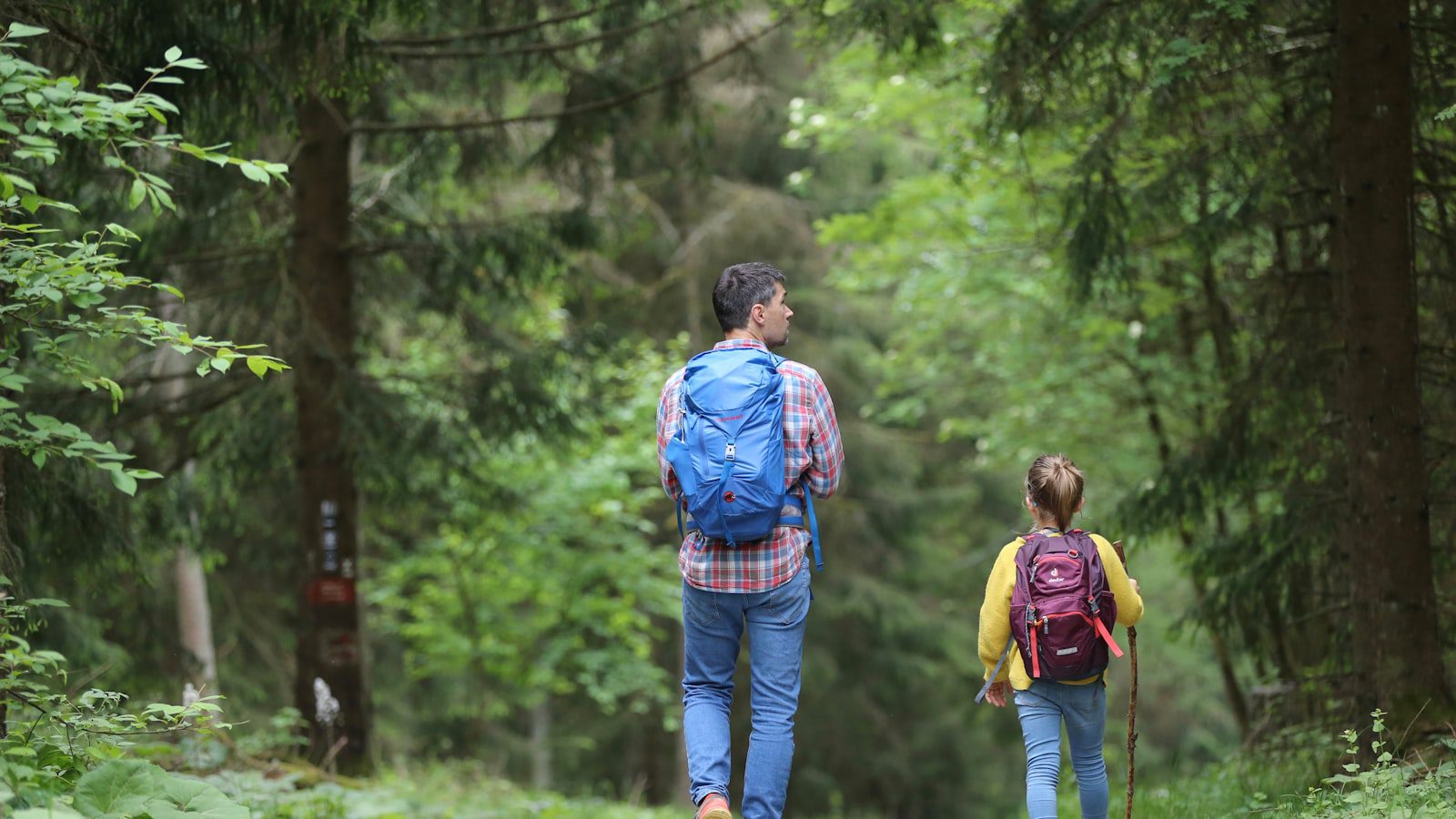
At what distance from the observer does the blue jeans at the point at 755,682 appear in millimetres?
Result: 4086

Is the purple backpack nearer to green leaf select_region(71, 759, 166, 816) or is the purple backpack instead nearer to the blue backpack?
the blue backpack

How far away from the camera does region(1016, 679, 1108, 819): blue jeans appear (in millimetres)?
4047

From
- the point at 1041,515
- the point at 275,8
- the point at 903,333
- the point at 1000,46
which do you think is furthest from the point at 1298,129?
the point at 903,333

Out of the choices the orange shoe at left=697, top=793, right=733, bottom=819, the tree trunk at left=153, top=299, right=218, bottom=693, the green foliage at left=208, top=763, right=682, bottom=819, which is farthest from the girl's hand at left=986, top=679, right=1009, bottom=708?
the tree trunk at left=153, top=299, right=218, bottom=693

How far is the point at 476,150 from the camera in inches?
375

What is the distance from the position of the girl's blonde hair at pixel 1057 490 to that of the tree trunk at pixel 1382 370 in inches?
70.6

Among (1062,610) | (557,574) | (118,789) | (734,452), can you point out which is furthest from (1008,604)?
→ (557,574)

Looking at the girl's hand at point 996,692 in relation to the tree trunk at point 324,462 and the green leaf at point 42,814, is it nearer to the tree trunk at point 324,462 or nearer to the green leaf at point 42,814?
the green leaf at point 42,814

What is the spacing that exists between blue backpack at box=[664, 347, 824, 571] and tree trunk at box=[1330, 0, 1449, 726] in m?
2.59

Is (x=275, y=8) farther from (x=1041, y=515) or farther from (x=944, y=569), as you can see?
(x=944, y=569)

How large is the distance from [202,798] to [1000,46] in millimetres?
4871

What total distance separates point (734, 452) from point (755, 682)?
830 millimetres

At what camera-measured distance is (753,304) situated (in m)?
4.33

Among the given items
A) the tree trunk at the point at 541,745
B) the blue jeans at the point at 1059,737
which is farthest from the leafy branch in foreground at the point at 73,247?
the tree trunk at the point at 541,745
